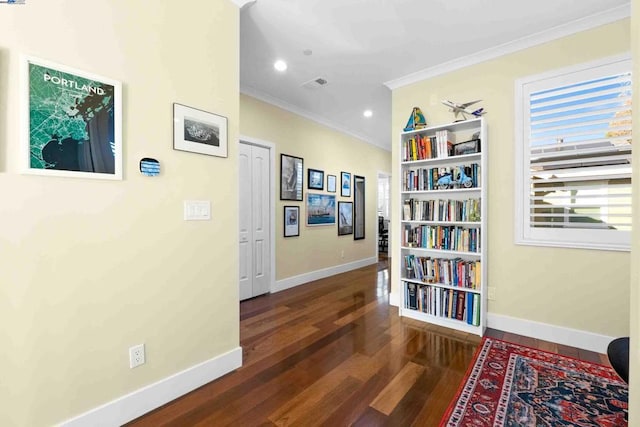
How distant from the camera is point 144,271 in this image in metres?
1.73

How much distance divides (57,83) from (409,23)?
251 centimetres

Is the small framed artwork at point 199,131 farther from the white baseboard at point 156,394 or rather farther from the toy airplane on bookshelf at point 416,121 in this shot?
the toy airplane on bookshelf at point 416,121

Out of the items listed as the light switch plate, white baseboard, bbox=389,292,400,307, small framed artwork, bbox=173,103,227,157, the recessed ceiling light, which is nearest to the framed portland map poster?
small framed artwork, bbox=173,103,227,157

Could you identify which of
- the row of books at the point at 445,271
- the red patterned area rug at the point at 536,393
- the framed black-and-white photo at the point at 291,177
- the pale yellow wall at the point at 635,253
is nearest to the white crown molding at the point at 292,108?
the framed black-and-white photo at the point at 291,177

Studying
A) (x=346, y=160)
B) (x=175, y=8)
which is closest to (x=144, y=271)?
(x=175, y=8)

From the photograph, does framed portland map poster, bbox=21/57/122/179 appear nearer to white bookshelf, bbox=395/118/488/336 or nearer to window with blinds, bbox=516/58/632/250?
white bookshelf, bbox=395/118/488/336

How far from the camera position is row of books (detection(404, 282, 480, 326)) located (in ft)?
9.27

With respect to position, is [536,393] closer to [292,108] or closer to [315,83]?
[315,83]

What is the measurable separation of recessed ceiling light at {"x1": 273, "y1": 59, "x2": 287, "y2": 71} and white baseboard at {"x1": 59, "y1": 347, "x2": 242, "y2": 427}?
2.77 metres

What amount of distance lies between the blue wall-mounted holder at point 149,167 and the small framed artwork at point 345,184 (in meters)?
3.92

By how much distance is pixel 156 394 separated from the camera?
177cm

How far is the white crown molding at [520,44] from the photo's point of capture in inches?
94.0

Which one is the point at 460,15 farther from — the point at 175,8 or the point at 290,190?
the point at 290,190

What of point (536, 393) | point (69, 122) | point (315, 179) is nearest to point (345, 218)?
point (315, 179)
